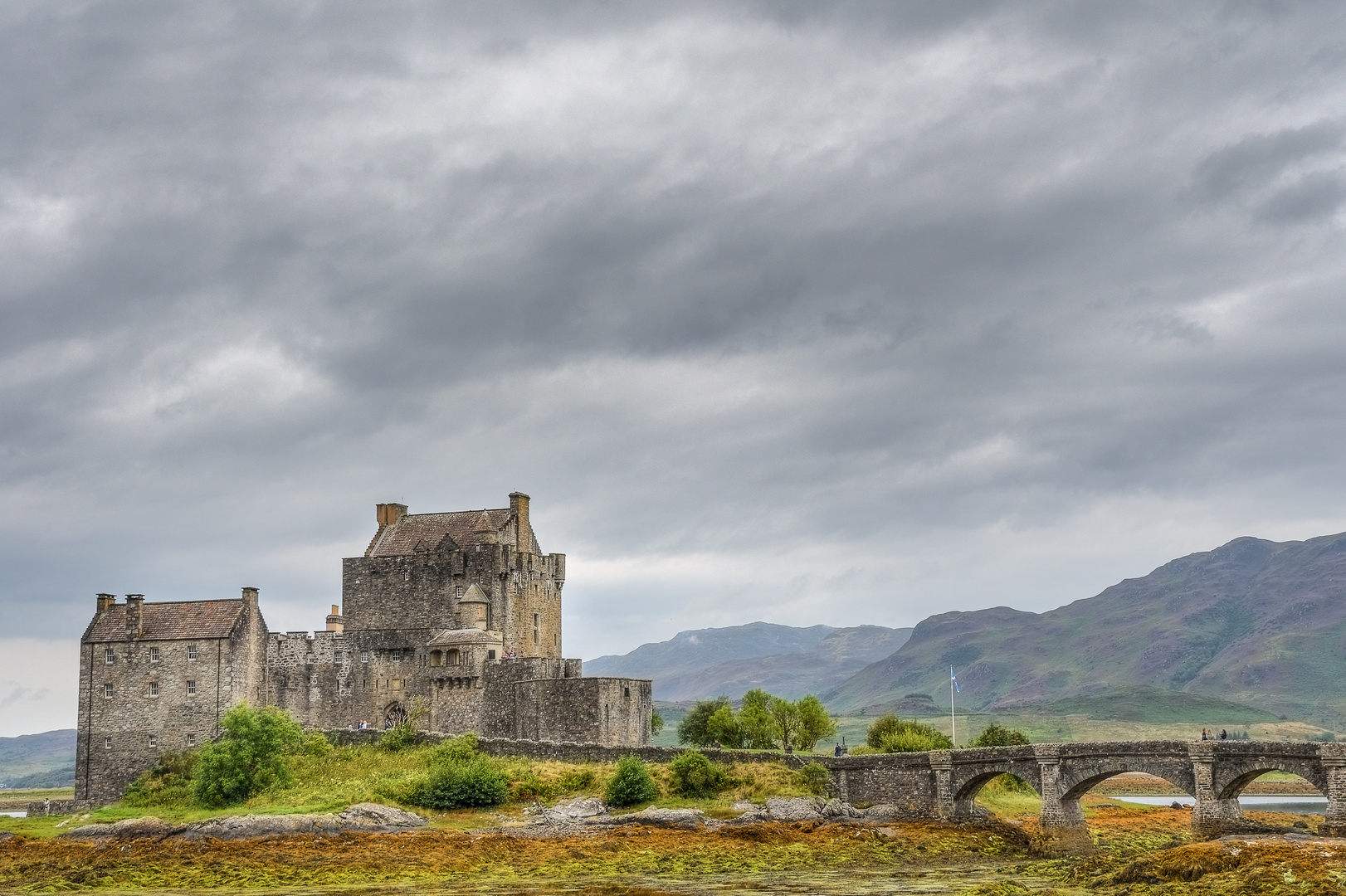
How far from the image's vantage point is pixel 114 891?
53.5 metres

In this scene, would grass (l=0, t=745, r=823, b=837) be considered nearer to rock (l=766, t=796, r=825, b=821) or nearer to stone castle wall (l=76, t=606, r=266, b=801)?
rock (l=766, t=796, r=825, b=821)

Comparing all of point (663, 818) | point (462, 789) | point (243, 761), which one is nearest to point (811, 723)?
point (663, 818)

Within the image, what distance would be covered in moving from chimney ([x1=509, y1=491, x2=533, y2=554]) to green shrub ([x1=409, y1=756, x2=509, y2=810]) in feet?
85.9

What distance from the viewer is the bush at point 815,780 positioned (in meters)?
70.6

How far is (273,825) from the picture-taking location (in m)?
65.1

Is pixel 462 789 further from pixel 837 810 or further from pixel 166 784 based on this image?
pixel 166 784

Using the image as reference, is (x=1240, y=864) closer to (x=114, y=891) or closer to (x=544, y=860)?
(x=544, y=860)

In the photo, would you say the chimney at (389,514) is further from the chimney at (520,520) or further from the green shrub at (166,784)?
the green shrub at (166,784)

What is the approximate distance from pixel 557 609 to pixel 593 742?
67.1 ft

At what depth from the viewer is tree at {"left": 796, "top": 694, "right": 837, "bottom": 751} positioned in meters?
87.3

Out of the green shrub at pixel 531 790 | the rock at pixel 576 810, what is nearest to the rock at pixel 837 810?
the rock at pixel 576 810

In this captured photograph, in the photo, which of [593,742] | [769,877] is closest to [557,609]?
[593,742]

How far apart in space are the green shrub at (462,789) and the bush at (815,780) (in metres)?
15.8

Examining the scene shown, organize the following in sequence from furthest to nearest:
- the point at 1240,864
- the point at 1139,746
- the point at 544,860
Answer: the point at 1139,746, the point at 544,860, the point at 1240,864
